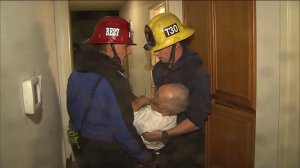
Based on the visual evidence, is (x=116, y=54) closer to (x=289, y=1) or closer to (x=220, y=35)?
(x=220, y=35)

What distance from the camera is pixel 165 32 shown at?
3.59 ft

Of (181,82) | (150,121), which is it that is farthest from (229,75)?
(150,121)

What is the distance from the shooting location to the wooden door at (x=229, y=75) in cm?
87

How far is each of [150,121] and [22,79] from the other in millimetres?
505

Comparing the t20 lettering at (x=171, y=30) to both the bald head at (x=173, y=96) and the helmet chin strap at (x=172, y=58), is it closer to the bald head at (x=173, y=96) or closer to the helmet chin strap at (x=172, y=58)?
the helmet chin strap at (x=172, y=58)

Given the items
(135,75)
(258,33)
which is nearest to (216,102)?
(258,33)

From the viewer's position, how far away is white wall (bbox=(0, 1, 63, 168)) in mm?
666

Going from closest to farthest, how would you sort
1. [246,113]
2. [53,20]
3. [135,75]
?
1. [246,113]
2. [53,20]
3. [135,75]

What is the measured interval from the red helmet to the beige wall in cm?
52

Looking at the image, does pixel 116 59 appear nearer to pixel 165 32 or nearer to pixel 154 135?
pixel 165 32

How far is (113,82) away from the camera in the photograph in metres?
0.97

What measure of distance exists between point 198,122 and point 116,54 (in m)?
0.43

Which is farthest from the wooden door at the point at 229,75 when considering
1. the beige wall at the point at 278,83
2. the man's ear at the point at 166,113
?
the man's ear at the point at 166,113

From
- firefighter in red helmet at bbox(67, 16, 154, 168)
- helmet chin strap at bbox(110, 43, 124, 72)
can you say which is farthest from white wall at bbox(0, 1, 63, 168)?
helmet chin strap at bbox(110, 43, 124, 72)
